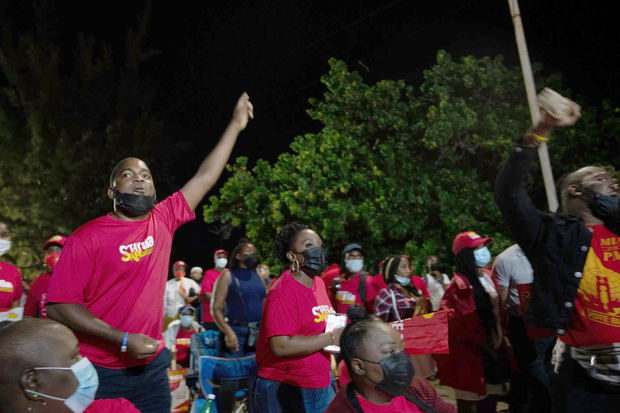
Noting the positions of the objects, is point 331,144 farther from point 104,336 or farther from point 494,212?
point 104,336

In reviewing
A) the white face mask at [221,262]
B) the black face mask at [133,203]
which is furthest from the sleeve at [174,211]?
the white face mask at [221,262]

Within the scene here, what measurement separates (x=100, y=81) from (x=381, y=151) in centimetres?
1118

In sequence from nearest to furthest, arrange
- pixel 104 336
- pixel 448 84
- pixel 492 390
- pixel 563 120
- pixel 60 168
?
pixel 563 120
pixel 104 336
pixel 492 390
pixel 60 168
pixel 448 84

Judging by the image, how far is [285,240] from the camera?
4148 millimetres

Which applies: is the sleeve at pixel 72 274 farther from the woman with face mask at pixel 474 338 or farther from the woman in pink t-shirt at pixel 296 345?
the woman with face mask at pixel 474 338

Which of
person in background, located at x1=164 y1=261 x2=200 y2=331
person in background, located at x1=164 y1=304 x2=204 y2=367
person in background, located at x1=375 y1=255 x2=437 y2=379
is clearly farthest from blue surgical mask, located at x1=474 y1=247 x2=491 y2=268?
person in background, located at x1=164 y1=261 x2=200 y2=331

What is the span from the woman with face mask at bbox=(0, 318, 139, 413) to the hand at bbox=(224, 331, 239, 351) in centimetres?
483

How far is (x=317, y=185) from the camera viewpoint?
74.2ft

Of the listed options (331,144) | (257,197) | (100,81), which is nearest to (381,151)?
(331,144)

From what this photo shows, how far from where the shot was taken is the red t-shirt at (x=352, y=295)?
7320 millimetres

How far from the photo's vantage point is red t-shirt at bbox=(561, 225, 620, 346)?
9.48ft

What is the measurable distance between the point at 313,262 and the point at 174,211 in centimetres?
103

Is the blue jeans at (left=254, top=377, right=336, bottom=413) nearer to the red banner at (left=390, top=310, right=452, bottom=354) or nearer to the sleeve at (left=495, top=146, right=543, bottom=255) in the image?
the red banner at (left=390, top=310, right=452, bottom=354)

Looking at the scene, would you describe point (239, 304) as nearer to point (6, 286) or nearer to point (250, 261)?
point (250, 261)
